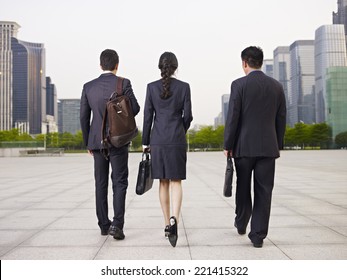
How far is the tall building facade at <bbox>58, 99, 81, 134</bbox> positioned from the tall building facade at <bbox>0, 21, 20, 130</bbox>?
5217 cm

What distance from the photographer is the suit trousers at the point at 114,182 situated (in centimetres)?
411

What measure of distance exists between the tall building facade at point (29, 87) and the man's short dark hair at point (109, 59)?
5077 inches

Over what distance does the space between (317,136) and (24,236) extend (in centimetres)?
7907

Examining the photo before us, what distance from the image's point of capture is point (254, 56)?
398 cm

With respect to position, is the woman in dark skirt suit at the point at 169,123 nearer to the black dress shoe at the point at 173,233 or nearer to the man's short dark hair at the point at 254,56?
the black dress shoe at the point at 173,233

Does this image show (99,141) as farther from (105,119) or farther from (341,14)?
(341,14)

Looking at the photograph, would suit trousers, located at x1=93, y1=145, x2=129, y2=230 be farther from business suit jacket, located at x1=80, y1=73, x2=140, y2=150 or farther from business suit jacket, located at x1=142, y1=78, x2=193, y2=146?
business suit jacket, located at x1=142, y1=78, x2=193, y2=146

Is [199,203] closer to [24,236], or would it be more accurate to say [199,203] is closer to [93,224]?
[93,224]

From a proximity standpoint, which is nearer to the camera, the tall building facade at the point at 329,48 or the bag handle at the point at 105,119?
the bag handle at the point at 105,119

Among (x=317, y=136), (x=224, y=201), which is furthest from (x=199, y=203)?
(x=317, y=136)

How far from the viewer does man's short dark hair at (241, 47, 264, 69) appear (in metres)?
3.98

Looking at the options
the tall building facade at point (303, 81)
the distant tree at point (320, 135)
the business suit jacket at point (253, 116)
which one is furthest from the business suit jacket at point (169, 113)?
the tall building facade at point (303, 81)

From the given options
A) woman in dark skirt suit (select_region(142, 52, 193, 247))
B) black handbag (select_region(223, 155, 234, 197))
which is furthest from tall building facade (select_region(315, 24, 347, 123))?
woman in dark skirt suit (select_region(142, 52, 193, 247))

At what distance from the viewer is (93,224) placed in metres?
A: 4.93
